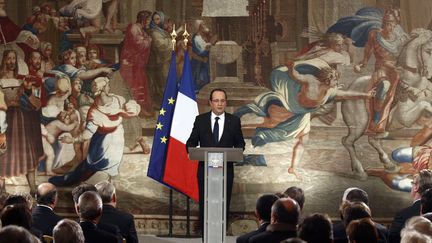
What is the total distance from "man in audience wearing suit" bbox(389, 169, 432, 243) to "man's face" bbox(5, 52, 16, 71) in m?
8.03

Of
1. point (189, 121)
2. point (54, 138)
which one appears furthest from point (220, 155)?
point (54, 138)

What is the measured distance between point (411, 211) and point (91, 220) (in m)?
3.65

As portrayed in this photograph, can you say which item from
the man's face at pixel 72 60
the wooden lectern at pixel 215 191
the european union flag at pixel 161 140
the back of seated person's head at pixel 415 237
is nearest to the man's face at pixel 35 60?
the man's face at pixel 72 60

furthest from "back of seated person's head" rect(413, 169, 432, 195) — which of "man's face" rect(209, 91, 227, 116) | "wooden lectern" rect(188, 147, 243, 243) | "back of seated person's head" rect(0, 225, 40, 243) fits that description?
"back of seated person's head" rect(0, 225, 40, 243)

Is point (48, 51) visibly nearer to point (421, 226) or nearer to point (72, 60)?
point (72, 60)

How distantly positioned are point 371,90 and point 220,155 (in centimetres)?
557

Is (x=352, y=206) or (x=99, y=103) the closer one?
(x=352, y=206)

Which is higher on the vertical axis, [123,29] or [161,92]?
[123,29]

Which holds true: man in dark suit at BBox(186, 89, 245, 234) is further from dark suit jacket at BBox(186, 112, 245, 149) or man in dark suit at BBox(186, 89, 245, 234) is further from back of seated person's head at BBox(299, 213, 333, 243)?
back of seated person's head at BBox(299, 213, 333, 243)

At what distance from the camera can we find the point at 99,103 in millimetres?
15453

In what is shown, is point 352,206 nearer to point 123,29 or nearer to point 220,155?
point 220,155

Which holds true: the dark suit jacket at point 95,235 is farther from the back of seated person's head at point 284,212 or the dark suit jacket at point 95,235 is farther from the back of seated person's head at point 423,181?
the back of seated person's head at point 423,181

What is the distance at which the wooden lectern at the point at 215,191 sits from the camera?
32.5 feet

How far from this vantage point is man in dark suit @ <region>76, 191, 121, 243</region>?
7.81m
